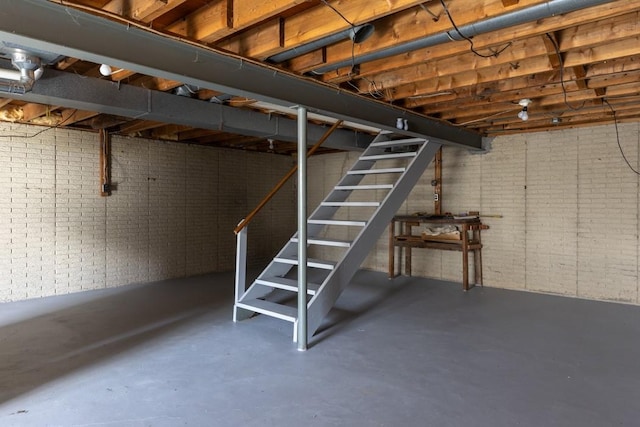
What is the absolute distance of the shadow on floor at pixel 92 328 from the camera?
296 centimetres

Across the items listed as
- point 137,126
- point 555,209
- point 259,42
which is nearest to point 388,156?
point 259,42

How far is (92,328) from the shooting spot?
12.7ft

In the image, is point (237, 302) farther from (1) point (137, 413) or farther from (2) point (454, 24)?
(2) point (454, 24)

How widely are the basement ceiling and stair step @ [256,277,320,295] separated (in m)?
1.86

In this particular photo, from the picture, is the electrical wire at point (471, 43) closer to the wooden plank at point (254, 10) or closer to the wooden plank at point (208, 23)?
the wooden plank at point (254, 10)

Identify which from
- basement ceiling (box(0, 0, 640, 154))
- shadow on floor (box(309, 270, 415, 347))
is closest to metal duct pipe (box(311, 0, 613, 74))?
Result: basement ceiling (box(0, 0, 640, 154))

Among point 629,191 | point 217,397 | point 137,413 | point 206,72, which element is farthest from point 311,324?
point 629,191

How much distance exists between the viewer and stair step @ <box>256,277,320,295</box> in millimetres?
3687

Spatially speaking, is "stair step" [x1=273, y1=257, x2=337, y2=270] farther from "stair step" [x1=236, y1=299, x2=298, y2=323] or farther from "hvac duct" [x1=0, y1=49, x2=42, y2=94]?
"hvac duct" [x1=0, y1=49, x2=42, y2=94]

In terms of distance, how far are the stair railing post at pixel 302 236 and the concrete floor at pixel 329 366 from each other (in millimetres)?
194

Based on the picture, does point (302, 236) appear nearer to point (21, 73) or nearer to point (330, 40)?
point (330, 40)

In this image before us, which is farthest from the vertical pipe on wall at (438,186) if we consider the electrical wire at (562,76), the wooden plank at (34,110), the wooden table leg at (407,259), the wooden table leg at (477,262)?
the wooden plank at (34,110)

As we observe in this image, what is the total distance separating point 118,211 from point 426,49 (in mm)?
4893

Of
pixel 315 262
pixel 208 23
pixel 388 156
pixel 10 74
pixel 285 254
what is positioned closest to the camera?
pixel 208 23
